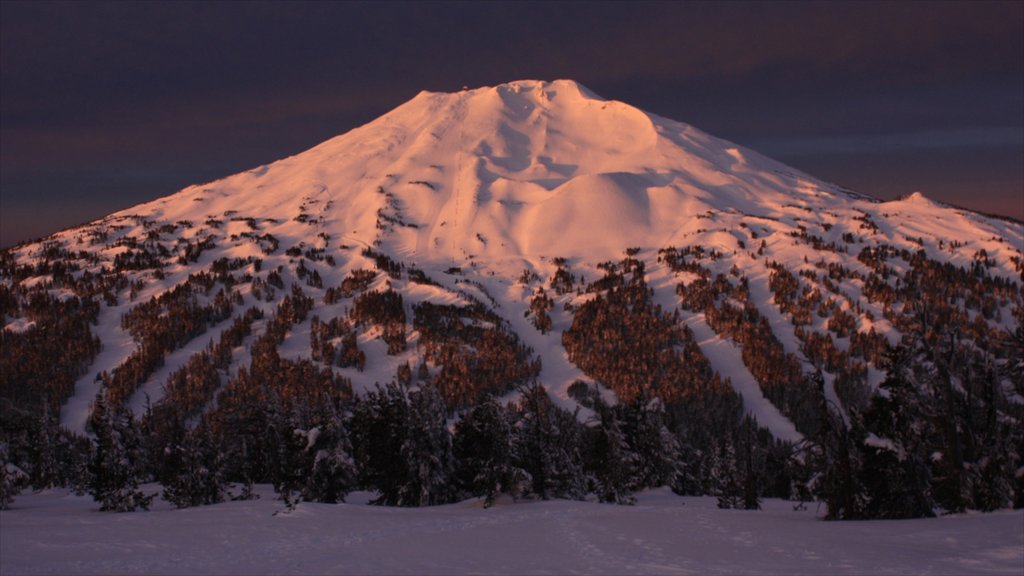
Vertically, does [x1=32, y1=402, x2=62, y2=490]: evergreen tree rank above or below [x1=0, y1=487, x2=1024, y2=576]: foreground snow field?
below

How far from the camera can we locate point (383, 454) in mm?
56375

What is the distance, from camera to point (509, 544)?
2806cm

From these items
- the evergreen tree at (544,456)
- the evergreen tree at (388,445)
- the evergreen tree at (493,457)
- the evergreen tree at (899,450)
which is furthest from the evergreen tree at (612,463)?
the evergreen tree at (899,450)

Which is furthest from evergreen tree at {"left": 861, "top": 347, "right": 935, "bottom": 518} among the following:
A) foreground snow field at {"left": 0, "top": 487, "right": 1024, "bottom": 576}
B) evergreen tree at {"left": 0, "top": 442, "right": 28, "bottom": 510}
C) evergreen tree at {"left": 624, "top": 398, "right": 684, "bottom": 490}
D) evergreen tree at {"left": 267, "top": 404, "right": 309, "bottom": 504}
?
evergreen tree at {"left": 0, "top": 442, "right": 28, "bottom": 510}

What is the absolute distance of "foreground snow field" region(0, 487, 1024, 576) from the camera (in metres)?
22.0

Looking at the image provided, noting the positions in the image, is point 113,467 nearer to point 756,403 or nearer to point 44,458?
point 44,458

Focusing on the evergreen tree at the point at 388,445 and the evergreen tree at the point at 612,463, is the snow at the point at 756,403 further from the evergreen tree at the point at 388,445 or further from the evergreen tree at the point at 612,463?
the evergreen tree at the point at 388,445

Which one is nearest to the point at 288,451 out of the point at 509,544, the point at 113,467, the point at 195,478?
the point at 195,478

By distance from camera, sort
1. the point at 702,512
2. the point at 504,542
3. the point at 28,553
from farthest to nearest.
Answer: the point at 702,512 < the point at 504,542 < the point at 28,553

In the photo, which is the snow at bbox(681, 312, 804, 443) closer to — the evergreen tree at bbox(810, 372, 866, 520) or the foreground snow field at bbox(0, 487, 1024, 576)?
the evergreen tree at bbox(810, 372, 866, 520)

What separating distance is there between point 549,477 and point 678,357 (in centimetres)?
14942

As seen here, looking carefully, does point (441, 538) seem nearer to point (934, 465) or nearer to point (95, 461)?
point (934, 465)

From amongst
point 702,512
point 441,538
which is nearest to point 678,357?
point 702,512

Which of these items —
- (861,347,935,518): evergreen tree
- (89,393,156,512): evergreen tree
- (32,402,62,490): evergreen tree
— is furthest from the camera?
(32,402,62,490): evergreen tree
